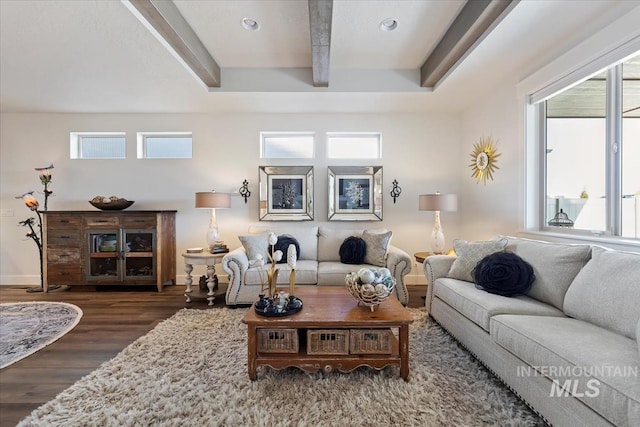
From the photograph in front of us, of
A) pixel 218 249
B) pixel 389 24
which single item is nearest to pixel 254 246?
pixel 218 249

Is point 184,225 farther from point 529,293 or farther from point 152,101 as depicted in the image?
point 529,293

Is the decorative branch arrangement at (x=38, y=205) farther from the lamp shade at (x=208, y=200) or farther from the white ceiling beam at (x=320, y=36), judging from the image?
the white ceiling beam at (x=320, y=36)

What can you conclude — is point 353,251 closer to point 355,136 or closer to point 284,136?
point 355,136

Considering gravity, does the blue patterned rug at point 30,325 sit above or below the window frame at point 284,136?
below

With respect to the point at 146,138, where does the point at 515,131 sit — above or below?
below

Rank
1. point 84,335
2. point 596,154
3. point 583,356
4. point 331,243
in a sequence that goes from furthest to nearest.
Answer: point 331,243 < point 84,335 < point 596,154 < point 583,356

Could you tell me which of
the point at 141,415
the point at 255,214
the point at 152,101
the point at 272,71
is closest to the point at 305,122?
the point at 272,71

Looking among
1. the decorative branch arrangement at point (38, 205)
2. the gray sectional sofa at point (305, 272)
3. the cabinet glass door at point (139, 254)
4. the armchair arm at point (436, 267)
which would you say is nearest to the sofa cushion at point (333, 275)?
the gray sectional sofa at point (305, 272)

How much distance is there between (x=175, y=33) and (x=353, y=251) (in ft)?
9.03

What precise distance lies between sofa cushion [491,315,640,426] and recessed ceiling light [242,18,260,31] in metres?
2.99

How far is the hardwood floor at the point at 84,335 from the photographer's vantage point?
1752 millimetres

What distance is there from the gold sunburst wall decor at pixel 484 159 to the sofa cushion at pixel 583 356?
7.20ft

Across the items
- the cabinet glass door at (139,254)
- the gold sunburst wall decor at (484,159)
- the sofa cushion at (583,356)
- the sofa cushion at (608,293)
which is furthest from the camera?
the cabinet glass door at (139,254)

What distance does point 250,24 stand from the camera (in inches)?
99.0
